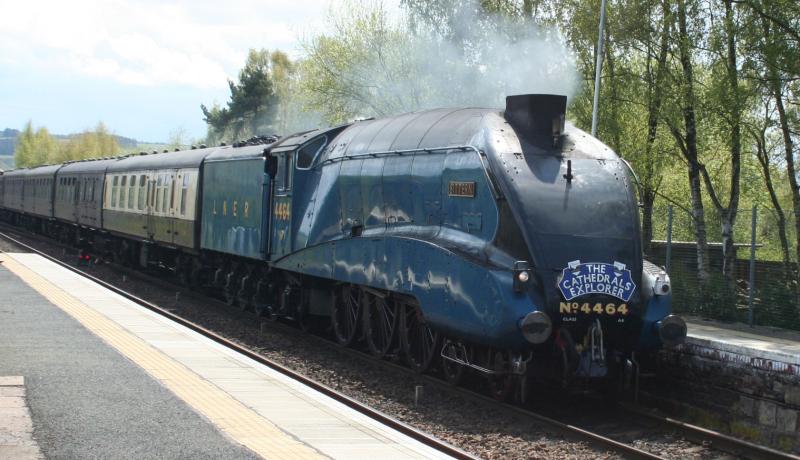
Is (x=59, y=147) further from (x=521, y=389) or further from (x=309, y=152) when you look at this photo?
(x=521, y=389)

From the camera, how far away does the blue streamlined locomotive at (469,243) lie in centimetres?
1008

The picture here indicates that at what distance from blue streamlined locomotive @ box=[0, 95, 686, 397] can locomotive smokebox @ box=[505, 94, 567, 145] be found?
0.02 metres

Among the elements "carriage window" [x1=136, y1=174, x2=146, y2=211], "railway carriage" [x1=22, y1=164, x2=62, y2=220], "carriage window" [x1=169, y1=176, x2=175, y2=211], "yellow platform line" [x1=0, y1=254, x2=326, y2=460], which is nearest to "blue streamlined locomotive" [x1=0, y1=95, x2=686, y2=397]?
"yellow platform line" [x1=0, y1=254, x2=326, y2=460]

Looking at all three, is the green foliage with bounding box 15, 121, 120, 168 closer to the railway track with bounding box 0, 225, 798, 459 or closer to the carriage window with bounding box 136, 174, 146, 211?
the carriage window with bounding box 136, 174, 146, 211

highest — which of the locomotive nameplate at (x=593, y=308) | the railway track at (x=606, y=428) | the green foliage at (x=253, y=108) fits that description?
the green foliage at (x=253, y=108)

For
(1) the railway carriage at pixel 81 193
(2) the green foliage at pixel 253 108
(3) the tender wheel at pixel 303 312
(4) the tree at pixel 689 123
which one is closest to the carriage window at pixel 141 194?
(1) the railway carriage at pixel 81 193

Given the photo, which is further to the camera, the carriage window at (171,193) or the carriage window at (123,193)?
the carriage window at (123,193)

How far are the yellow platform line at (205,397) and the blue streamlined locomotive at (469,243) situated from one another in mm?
2693

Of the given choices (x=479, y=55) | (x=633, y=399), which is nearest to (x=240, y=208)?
(x=633, y=399)

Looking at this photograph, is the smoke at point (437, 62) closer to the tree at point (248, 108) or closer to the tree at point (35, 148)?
the tree at point (248, 108)

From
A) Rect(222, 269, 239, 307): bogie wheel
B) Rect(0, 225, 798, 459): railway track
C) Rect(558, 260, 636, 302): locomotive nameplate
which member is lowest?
Rect(0, 225, 798, 459): railway track

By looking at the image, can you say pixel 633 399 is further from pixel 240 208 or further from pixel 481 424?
pixel 240 208

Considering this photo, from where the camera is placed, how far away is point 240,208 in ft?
60.0

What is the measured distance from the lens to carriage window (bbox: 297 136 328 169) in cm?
1550
